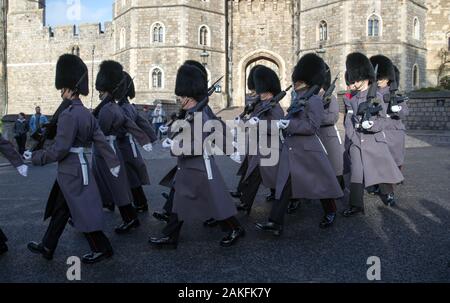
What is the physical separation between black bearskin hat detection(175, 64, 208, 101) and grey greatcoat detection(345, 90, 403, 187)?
234 centimetres

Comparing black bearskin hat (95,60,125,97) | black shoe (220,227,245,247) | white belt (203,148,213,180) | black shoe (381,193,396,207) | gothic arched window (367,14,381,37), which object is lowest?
black shoe (220,227,245,247)

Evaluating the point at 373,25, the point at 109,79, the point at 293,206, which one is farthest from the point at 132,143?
the point at 373,25

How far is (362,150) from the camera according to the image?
6.02 metres

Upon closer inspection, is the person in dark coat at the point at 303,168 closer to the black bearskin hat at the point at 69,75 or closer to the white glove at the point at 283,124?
the white glove at the point at 283,124

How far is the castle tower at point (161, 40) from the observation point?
99.3ft

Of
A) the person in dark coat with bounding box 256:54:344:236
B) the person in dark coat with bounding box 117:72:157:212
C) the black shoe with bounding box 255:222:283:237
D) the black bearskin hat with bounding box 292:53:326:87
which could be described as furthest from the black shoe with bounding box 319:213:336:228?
the person in dark coat with bounding box 117:72:157:212

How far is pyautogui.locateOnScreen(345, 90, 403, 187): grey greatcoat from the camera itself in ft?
19.5

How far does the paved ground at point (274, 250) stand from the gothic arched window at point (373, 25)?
2377 cm

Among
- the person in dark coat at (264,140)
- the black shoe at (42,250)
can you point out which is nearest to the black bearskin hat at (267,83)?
the person in dark coat at (264,140)

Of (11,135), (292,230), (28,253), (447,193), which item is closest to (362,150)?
(292,230)

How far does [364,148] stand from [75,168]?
364 cm

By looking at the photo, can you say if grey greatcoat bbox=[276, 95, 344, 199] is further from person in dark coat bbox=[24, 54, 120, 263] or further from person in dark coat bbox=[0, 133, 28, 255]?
person in dark coat bbox=[0, 133, 28, 255]

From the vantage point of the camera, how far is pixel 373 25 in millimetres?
28688
